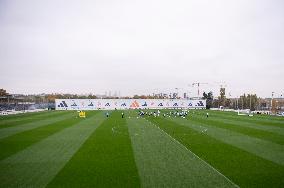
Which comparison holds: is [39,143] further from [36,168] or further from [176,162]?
[176,162]

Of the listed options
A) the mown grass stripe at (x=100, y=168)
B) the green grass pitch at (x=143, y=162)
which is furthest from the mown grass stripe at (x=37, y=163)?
the mown grass stripe at (x=100, y=168)

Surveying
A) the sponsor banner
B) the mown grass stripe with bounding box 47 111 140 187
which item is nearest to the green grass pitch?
the mown grass stripe with bounding box 47 111 140 187

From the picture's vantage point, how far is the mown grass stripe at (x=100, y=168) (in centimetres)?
1252

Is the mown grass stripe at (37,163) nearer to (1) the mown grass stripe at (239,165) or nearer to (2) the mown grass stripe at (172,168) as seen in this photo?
(2) the mown grass stripe at (172,168)

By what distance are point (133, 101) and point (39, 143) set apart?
69215 millimetres


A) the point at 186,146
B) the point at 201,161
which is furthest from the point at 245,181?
the point at 186,146

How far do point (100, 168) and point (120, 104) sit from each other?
249ft

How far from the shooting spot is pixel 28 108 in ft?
278

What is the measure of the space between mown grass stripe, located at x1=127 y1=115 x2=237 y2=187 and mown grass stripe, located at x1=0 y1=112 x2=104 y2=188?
13.0 ft

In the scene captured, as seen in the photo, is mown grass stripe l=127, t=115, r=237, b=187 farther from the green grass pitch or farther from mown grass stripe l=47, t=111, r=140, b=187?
mown grass stripe l=47, t=111, r=140, b=187

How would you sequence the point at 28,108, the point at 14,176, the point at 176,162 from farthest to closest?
the point at 28,108 < the point at 176,162 < the point at 14,176

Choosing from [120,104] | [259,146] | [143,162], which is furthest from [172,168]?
[120,104]

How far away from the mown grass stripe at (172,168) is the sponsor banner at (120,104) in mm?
68468

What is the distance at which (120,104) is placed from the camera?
90.6 m
